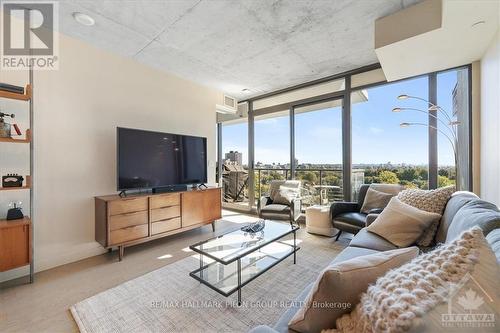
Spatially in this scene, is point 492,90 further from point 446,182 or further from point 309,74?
point 309,74

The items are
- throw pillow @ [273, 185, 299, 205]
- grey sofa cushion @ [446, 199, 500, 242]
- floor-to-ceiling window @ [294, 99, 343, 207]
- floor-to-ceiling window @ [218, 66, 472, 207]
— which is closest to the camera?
grey sofa cushion @ [446, 199, 500, 242]

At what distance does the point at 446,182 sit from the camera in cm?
305

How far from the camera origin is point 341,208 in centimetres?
313

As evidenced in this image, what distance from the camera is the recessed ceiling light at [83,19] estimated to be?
2.26m

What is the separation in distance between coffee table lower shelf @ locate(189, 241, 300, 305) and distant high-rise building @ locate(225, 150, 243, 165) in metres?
3.22

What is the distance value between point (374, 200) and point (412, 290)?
2683mm

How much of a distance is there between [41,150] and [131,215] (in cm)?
120

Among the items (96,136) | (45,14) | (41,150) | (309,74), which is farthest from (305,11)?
(41,150)

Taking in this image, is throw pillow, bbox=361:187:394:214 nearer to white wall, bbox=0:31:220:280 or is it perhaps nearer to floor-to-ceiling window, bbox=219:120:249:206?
floor-to-ceiling window, bbox=219:120:249:206

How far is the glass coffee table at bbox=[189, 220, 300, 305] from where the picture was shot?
1.85 metres

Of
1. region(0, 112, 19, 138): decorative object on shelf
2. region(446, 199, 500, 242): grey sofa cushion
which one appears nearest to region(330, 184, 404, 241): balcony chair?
region(446, 199, 500, 242): grey sofa cushion

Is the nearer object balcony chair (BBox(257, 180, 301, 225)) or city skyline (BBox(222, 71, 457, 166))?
city skyline (BBox(222, 71, 457, 166))

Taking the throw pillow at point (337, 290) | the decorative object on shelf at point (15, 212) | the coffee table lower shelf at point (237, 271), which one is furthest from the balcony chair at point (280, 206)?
the decorative object on shelf at point (15, 212)

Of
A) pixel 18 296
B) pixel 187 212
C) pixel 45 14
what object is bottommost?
pixel 18 296
